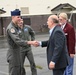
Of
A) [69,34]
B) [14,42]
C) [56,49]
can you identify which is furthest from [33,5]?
[56,49]

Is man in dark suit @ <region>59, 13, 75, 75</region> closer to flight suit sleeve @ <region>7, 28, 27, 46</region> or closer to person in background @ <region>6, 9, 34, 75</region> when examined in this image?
person in background @ <region>6, 9, 34, 75</region>

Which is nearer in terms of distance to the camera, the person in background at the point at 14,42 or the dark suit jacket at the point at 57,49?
the dark suit jacket at the point at 57,49

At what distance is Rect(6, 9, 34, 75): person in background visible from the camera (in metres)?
7.04

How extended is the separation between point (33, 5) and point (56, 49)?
38.7 metres

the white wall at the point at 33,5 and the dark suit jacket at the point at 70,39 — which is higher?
the white wall at the point at 33,5

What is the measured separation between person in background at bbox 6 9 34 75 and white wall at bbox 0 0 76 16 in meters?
34.6

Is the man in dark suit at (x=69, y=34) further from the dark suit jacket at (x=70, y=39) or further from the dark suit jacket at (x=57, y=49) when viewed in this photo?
the dark suit jacket at (x=57, y=49)

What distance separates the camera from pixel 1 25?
3991cm

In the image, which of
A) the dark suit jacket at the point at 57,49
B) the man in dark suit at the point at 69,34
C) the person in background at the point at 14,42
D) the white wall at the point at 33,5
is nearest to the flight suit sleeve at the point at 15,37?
the person in background at the point at 14,42

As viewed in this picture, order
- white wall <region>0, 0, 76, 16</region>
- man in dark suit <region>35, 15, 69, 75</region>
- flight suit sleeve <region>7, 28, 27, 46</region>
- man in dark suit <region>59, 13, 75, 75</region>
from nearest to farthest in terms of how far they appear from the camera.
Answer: man in dark suit <region>35, 15, 69, 75</region>
flight suit sleeve <region>7, 28, 27, 46</region>
man in dark suit <region>59, 13, 75, 75</region>
white wall <region>0, 0, 76, 16</region>

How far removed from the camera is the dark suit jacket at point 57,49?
6277 millimetres

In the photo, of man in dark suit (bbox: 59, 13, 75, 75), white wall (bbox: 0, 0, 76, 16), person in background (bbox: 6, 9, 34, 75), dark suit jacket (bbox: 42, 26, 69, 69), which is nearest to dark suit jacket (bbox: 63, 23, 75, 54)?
man in dark suit (bbox: 59, 13, 75, 75)

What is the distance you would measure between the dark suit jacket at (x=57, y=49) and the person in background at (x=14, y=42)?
748 millimetres

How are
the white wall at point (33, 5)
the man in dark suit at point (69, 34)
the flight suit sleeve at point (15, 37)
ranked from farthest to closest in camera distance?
the white wall at point (33, 5)
the man in dark suit at point (69, 34)
the flight suit sleeve at point (15, 37)
